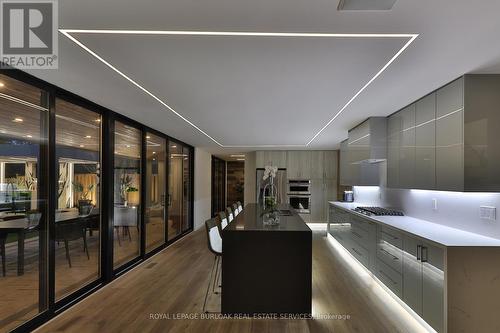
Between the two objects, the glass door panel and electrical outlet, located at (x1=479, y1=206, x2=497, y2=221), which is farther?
the glass door panel

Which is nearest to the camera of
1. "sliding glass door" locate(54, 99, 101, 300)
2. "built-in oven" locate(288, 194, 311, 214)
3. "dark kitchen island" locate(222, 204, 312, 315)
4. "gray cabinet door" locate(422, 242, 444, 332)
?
"gray cabinet door" locate(422, 242, 444, 332)

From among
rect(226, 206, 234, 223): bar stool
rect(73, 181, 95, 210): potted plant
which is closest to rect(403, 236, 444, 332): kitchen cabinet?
rect(226, 206, 234, 223): bar stool

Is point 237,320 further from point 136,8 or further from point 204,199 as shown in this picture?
point 204,199

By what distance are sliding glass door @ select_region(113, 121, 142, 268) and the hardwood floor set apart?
0.43m

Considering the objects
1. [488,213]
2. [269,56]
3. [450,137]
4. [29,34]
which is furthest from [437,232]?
[29,34]

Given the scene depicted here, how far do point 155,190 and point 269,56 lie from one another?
14.4ft

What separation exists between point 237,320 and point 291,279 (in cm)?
70

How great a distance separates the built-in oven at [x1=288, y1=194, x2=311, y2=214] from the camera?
351 inches

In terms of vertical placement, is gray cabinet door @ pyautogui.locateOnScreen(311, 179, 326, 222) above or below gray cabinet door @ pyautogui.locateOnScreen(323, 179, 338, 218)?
below

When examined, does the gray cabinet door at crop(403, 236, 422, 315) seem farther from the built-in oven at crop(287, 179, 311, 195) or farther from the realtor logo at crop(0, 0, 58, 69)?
the built-in oven at crop(287, 179, 311, 195)

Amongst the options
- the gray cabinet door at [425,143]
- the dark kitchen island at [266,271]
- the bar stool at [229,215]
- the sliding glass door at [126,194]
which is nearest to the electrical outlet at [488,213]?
the gray cabinet door at [425,143]

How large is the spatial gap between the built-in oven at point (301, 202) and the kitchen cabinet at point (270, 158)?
972 millimetres

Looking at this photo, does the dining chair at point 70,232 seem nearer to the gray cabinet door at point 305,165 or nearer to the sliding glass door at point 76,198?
the sliding glass door at point 76,198

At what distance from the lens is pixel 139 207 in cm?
528
